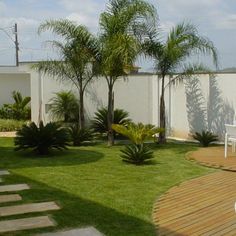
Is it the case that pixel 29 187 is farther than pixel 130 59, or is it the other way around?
pixel 130 59

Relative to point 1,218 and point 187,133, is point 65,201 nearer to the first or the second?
point 1,218

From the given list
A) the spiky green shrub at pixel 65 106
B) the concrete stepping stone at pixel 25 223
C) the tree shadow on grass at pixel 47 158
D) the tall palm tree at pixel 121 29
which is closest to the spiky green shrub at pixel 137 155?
the tree shadow on grass at pixel 47 158

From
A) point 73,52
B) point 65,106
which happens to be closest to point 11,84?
point 65,106

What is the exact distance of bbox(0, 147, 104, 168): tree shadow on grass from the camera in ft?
31.4

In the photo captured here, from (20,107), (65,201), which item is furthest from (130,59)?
(20,107)

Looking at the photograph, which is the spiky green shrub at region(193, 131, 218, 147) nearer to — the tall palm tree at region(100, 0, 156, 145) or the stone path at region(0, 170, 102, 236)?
the tall palm tree at region(100, 0, 156, 145)

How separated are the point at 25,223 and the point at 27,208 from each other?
655 mm

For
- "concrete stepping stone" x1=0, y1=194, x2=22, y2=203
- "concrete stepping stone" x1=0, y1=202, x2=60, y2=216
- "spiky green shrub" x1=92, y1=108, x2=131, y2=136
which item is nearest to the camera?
"concrete stepping stone" x1=0, y1=202, x2=60, y2=216

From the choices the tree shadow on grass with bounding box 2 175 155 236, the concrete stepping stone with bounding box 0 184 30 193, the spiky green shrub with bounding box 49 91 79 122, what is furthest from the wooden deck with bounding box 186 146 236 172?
the spiky green shrub with bounding box 49 91 79 122

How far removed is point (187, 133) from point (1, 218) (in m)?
9.67

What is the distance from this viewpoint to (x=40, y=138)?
10.8 m

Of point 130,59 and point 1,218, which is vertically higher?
→ point 130,59

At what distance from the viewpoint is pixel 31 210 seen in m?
5.84

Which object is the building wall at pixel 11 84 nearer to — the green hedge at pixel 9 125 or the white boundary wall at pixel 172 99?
the green hedge at pixel 9 125
